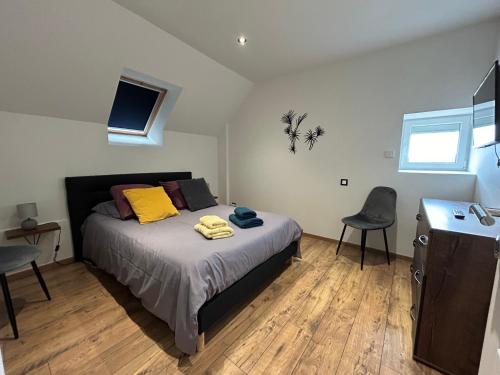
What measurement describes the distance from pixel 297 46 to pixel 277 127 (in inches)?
48.7

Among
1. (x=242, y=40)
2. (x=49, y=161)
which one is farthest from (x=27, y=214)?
(x=242, y=40)

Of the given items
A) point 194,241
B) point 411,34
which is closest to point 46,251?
point 194,241

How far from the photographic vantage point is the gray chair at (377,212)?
2.52 metres

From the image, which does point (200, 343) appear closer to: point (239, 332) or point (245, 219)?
point (239, 332)

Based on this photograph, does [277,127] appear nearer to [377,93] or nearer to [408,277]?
[377,93]

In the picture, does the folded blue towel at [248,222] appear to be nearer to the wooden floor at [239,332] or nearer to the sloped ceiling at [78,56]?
the wooden floor at [239,332]

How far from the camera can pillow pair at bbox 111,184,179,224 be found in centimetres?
235

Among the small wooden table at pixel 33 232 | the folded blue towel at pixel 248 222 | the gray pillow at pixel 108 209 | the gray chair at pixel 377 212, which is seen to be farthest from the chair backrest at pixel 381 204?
the small wooden table at pixel 33 232

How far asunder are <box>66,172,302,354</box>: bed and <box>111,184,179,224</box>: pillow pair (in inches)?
4.2

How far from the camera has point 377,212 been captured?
2691mm

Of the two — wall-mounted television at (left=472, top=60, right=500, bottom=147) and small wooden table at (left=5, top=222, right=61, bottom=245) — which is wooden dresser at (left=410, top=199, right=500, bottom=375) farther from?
small wooden table at (left=5, top=222, right=61, bottom=245)

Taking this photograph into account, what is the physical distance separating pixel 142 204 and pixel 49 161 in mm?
1130

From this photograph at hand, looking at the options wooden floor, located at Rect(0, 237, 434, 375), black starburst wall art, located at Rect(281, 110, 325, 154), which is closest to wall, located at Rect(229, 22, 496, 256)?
black starburst wall art, located at Rect(281, 110, 325, 154)

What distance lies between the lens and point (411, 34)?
2.27m
